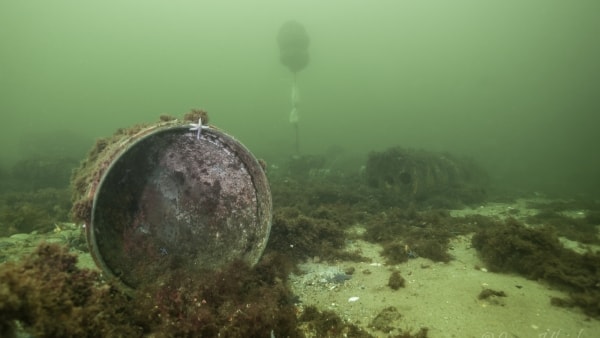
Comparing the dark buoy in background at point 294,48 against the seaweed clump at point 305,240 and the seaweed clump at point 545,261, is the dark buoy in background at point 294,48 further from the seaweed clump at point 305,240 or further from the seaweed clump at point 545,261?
the seaweed clump at point 545,261

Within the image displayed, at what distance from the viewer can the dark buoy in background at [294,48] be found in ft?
59.1

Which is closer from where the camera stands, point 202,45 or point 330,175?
point 330,175

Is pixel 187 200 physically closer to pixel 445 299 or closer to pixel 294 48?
pixel 445 299

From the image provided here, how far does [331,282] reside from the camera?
498 cm

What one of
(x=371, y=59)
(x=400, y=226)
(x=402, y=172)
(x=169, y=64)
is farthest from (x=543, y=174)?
(x=169, y=64)

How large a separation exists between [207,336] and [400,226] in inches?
206

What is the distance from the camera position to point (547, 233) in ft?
16.3

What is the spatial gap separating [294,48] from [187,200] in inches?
602

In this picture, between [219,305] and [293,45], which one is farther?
[293,45]

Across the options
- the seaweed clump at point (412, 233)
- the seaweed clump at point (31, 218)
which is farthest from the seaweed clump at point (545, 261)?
the seaweed clump at point (31, 218)

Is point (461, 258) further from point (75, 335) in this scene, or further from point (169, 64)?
point (169, 64)

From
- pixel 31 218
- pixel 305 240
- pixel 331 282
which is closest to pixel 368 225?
pixel 305 240

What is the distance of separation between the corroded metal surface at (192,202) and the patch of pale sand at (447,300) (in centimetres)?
131

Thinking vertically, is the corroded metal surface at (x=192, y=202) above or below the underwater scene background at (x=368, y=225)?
above
